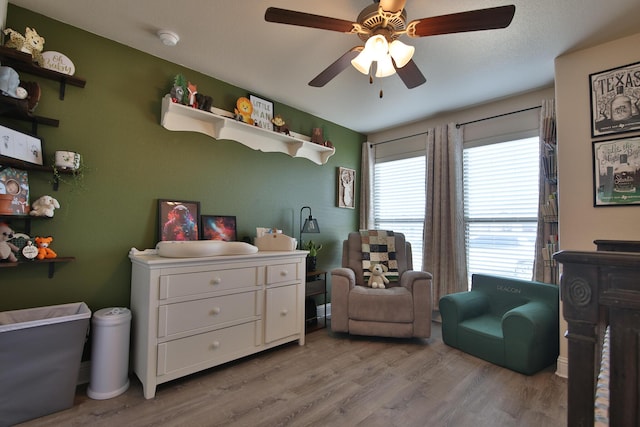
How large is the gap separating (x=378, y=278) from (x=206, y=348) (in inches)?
71.8

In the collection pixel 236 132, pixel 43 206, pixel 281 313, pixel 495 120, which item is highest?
pixel 495 120

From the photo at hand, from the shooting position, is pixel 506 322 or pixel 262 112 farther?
pixel 262 112

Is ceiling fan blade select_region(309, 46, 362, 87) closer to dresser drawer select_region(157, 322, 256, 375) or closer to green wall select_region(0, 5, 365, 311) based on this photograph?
green wall select_region(0, 5, 365, 311)

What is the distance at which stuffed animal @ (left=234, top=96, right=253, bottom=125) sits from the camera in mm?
2840

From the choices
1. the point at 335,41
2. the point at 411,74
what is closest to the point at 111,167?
the point at 335,41

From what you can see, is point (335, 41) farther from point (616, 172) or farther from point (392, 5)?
point (616, 172)

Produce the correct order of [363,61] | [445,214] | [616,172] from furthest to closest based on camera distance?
1. [445,214]
2. [616,172]
3. [363,61]

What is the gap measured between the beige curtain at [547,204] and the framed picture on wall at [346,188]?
213 centimetres

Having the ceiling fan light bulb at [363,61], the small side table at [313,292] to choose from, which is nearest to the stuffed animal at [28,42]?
the ceiling fan light bulb at [363,61]

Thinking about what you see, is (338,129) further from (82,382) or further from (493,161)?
(82,382)

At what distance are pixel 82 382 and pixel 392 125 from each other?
13.2 ft

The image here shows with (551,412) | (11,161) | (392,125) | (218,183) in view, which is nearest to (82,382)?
(11,161)

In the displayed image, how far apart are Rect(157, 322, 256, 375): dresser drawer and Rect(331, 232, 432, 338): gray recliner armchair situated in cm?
92

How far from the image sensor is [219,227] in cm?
277
